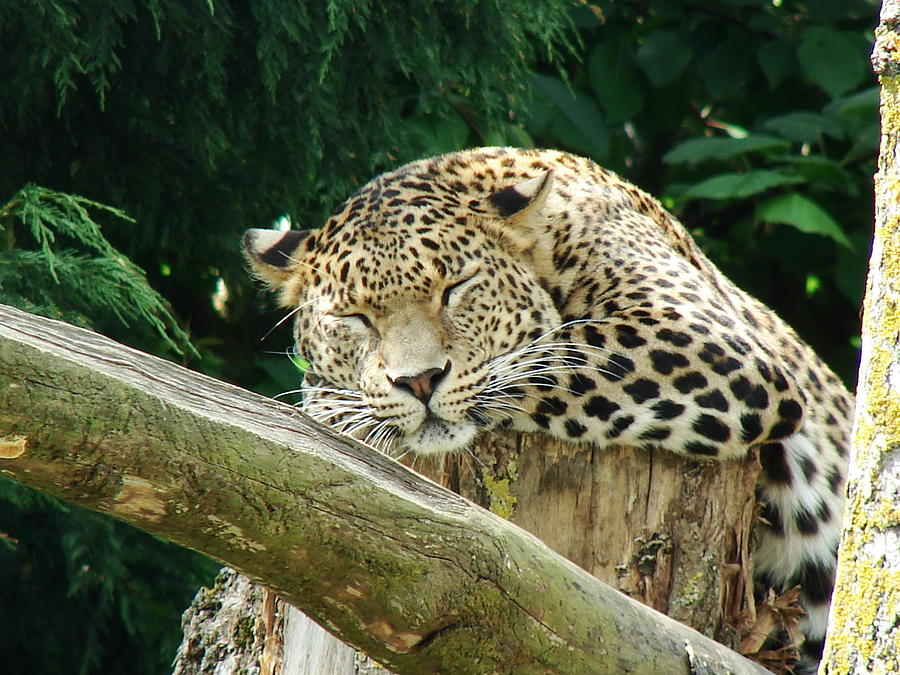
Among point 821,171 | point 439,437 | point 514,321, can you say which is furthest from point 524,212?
point 821,171

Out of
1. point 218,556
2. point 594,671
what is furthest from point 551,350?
point 218,556

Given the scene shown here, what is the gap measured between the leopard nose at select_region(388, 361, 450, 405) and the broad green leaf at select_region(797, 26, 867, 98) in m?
4.00

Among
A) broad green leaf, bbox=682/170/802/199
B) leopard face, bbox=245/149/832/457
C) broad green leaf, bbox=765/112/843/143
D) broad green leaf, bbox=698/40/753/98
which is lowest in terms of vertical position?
leopard face, bbox=245/149/832/457

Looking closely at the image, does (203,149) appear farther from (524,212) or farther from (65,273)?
(524,212)

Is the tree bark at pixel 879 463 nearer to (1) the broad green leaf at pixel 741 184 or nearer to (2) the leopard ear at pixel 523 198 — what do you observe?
(2) the leopard ear at pixel 523 198

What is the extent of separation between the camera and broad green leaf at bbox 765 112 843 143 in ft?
24.8

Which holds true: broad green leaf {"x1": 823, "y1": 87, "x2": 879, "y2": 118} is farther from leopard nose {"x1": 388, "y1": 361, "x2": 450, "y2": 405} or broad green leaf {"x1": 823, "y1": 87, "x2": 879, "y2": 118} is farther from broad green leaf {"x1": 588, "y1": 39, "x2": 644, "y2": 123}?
leopard nose {"x1": 388, "y1": 361, "x2": 450, "y2": 405}

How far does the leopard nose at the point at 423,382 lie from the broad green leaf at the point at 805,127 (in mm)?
3698

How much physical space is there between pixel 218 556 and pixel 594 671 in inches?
44.6

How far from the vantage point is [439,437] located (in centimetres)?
475

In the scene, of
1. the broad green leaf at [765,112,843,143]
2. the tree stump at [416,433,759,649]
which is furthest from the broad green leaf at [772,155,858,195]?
the tree stump at [416,433,759,649]

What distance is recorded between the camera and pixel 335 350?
5.32 m

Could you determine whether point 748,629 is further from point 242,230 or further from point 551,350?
point 242,230

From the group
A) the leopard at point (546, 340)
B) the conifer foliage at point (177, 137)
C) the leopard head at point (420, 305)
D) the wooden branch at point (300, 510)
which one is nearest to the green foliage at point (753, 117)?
the conifer foliage at point (177, 137)
